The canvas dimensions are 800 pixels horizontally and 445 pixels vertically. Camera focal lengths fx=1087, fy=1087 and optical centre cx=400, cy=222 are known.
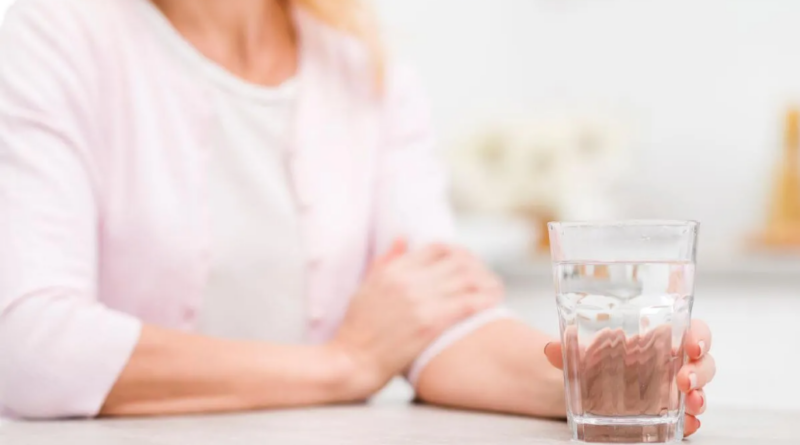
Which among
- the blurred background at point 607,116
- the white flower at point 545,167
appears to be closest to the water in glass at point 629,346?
the blurred background at point 607,116

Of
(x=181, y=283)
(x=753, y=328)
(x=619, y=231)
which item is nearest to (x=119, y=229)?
(x=181, y=283)

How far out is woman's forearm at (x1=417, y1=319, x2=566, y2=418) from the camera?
36.7 inches

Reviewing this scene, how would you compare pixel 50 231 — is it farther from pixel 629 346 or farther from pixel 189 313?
pixel 629 346

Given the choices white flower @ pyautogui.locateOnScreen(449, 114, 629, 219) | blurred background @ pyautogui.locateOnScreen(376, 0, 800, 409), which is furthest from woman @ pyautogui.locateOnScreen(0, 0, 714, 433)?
white flower @ pyautogui.locateOnScreen(449, 114, 629, 219)

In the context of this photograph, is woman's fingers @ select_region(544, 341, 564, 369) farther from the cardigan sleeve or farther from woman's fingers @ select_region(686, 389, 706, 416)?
the cardigan sleeve

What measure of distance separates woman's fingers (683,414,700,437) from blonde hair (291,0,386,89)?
2.29 ft

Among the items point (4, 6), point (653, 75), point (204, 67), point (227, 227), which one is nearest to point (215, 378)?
point (227, 227)

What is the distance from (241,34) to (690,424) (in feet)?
2.49

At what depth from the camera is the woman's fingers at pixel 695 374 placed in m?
0.72

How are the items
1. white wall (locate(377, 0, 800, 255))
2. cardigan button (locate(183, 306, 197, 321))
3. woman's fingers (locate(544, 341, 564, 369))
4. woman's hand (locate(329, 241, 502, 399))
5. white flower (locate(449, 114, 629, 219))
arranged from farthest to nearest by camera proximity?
white wall (locate(377, 0, 800, 255))
white flower (locate(449, 114, 629, 219))
cardigan button (locate(183, 306, 197, 321))
woman's hand (locate(329, 241, 502, 399))
woman's fingers (locate(544, 341, 564, 369))

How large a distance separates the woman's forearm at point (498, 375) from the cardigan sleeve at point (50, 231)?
0.29m

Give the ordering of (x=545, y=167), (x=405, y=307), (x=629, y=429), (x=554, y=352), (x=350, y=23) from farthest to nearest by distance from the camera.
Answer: (x=545, y=167) → (x=350, y=23) → (x=405, y=307) → (x=554, y=352) → (x=629, y=429)

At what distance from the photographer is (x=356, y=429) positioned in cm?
83

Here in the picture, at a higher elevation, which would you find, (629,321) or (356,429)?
(629,321)
